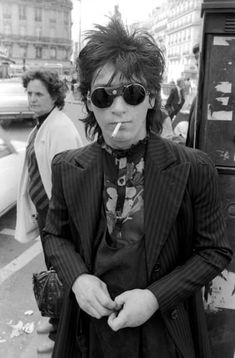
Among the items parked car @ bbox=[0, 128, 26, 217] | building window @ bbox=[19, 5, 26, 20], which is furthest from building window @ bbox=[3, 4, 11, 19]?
parked car @ bbox=[0, 128, 26, 217]

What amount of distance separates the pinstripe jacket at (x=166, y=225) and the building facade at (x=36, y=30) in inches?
3448

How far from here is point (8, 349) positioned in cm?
270

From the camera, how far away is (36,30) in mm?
89375

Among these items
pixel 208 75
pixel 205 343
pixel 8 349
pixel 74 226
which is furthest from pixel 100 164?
pixel 8 349

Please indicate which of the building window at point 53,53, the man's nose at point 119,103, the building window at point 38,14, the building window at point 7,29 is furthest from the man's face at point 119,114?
the building window at point 53,53

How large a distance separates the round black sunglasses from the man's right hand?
2.03 ft

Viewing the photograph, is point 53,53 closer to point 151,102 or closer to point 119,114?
point 151,102

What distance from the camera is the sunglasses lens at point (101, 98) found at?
1250 mm

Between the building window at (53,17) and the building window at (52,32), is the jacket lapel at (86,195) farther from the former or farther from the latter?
the building window at (52,32)

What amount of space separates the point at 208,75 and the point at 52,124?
1.60 metres

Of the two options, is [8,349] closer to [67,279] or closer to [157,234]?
[67,279]

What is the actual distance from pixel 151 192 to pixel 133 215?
107 mm

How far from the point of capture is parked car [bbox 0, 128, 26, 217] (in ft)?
15.7

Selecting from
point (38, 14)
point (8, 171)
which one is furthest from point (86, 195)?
point (38, 14)
